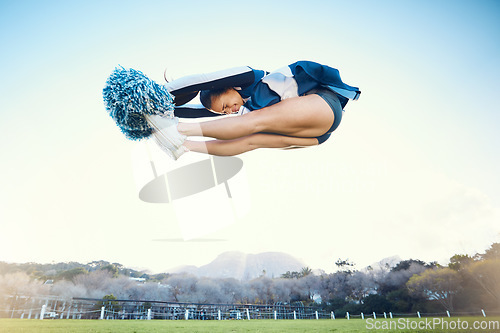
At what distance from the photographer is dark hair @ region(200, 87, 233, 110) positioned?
4.72 feet

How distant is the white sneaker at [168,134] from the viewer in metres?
1.10

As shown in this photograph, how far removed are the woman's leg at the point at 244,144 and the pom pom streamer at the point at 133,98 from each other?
0.21 m

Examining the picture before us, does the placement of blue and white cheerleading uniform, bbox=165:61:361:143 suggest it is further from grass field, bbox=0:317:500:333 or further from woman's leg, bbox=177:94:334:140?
grass field, bbox=0:317:500:333

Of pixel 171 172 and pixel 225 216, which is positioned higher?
pixel 171 172

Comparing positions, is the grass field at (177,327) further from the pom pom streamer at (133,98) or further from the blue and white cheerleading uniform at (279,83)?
the blue and white cheerleading uniform at (279,83)

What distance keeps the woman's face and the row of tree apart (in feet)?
74.7

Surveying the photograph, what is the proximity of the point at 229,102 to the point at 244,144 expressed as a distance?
0.84 ft

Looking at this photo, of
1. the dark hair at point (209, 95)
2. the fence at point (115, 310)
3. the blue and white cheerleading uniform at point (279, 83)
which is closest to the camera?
the blue and white cheerleading uniform at point (279, 83)

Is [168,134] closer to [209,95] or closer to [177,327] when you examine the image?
[209,95]

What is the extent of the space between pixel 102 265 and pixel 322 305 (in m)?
22.6

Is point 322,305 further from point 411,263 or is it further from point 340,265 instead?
A: point 411,263

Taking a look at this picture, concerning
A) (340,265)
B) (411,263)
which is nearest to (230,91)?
(411,263)

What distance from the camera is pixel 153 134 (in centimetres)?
115

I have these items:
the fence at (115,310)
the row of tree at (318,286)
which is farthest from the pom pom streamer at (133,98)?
the row of tree at (318,286)
